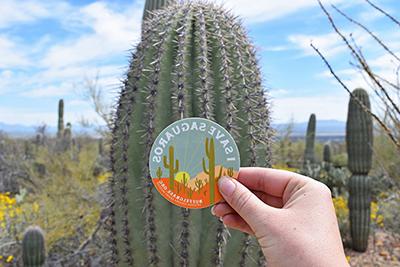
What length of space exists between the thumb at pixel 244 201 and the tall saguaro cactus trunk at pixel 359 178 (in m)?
5.34

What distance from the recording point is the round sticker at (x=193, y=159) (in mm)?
1550

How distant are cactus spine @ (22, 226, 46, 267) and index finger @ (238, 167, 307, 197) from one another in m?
2.95

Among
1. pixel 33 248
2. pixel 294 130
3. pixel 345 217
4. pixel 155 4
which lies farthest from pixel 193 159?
pixel 294 130

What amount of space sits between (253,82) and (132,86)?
56 cm

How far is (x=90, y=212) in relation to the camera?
5.67 m

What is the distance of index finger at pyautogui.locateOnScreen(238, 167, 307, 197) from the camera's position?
1.48 meters

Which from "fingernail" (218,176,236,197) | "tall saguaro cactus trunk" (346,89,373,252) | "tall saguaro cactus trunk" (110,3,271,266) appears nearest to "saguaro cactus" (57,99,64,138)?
"tall saguaro cactus trunk" (346,89,373,252)

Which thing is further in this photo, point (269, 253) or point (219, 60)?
point (219, 60)

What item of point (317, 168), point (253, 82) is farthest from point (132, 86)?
point (317, 168)

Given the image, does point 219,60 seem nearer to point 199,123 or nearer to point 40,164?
point 199,123

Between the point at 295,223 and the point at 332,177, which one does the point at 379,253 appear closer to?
the point at 332,177

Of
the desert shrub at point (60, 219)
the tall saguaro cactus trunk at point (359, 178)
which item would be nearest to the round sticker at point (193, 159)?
the desert shrub at point (60, 219)

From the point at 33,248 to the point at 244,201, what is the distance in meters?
3.19

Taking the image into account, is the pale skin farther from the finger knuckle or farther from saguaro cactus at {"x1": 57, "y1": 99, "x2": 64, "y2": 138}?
saguaro cactus at {"x1": 57, "y1": 99, "x2": 64, "y2": 138}
